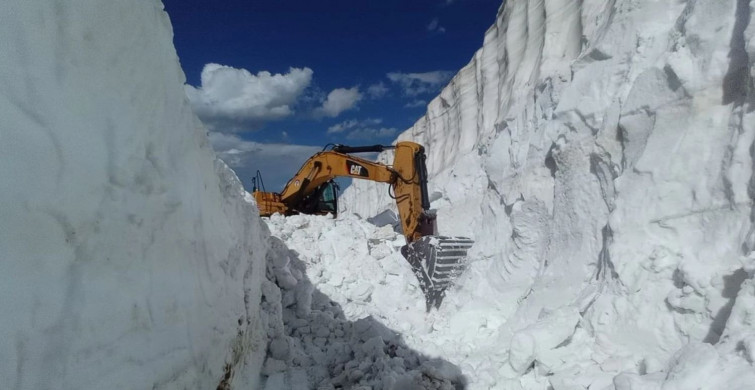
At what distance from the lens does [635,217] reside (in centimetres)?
426

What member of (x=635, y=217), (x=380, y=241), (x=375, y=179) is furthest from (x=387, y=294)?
(x=635, y=217)

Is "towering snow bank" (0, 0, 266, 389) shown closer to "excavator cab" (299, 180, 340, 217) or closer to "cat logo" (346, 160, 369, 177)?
"cat logo" (346, 160, 369, 177)

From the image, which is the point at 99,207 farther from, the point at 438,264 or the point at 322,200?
the point at 322,200

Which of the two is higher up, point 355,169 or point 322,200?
point 355,169

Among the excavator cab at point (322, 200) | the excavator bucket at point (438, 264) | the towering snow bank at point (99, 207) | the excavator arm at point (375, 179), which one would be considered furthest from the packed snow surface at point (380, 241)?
the excavator cab at point (322, 200)

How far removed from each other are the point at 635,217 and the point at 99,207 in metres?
4.15

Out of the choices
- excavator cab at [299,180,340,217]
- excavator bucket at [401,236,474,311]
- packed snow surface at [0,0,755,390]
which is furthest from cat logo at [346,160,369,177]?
excavator bucket at [401,236,474,311]

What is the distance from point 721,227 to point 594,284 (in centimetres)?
127

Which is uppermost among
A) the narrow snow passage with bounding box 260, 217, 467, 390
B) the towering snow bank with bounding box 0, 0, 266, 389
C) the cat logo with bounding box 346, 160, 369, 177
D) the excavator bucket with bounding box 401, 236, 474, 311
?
the cat logo with bounding box 346, 160, 369, 177

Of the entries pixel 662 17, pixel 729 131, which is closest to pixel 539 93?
pixel 662 17

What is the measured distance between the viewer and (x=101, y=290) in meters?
1.93

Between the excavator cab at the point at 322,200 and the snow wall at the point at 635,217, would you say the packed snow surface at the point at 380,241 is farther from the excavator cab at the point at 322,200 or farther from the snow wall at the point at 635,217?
the excavator cab at the point at 322,200

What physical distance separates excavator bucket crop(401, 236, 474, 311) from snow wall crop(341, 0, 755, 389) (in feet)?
0.70

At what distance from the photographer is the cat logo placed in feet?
27.6
